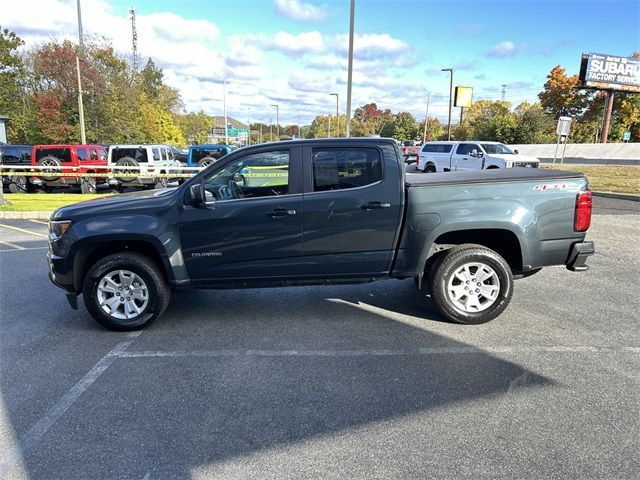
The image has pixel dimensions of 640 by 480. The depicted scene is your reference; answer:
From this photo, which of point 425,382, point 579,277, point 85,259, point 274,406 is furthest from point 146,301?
point 579,277

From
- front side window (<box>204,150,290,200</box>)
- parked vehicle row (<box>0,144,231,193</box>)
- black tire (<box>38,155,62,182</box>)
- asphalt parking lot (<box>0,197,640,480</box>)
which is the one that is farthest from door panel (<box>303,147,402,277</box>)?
black tire (<box>38,155,62,182</box>)

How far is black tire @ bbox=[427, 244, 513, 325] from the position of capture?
4570mm

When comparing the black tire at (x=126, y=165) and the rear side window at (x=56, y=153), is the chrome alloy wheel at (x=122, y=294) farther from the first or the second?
the rear side window at (x=56, y=153)

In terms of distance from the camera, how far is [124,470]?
8.49 ft

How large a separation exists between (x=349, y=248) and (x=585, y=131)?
60.2m

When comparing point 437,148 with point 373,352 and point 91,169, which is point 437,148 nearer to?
point 91,169

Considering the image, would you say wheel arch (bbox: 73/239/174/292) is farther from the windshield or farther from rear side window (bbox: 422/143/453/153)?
rear side window (bbox: 422/143/453/153)

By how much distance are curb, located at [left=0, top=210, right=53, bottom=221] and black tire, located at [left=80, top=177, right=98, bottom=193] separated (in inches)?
235

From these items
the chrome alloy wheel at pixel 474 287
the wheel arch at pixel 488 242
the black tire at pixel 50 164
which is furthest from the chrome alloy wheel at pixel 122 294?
the black tire at pixel 50 164

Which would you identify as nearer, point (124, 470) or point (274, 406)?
point (124, 470)

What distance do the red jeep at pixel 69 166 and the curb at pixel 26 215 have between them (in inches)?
212

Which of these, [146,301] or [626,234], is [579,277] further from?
[146,301]

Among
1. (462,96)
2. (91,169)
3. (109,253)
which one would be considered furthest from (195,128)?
(109,253)

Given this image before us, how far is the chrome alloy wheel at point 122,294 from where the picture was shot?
4.52 m
